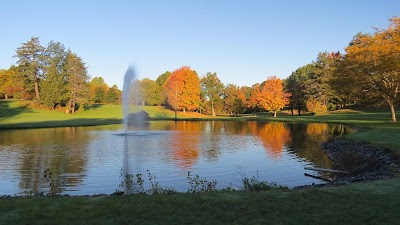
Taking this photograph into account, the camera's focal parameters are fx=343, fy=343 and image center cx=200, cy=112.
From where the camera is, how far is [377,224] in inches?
304

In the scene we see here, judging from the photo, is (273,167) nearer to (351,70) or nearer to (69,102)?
(351,70)

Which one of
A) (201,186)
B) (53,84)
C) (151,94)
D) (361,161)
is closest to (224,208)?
(201,186)

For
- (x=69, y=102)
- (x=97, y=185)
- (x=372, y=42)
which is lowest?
(x=97, y=185)

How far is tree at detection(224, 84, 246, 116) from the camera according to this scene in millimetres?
97375

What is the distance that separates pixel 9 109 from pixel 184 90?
4024 cm

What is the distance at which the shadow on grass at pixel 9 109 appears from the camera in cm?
6507

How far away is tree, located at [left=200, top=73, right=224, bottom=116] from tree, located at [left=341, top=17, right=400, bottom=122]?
179 feet

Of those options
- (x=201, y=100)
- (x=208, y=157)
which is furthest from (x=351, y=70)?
(x=201, y=100)

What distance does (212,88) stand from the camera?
322 feet

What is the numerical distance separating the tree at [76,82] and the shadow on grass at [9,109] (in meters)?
9.07

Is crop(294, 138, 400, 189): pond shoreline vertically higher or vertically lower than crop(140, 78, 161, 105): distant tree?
lower

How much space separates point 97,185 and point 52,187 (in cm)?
206

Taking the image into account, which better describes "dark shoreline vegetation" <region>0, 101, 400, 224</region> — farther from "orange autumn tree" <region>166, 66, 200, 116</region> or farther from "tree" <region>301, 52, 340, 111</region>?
"tree" <region>301, 52, 340, 111</region>

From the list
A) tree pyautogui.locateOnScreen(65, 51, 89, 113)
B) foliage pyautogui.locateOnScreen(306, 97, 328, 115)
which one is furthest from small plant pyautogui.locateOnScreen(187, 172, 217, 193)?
foliage pyautogui.locateOnScreen(306, 97, 328, 115)
